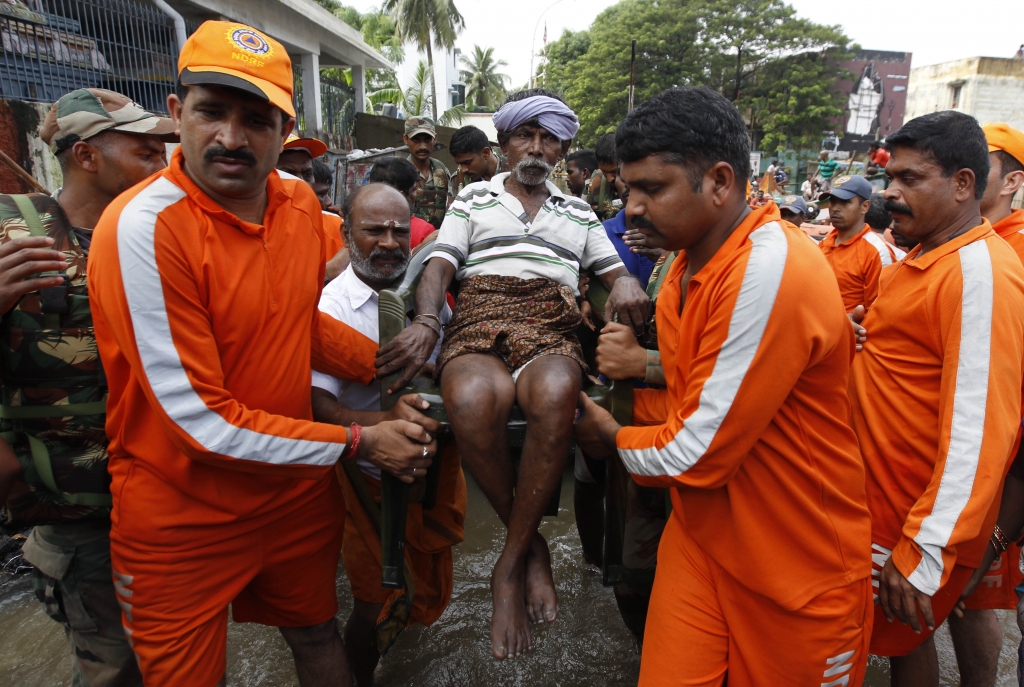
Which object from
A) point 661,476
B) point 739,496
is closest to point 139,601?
point 661,476

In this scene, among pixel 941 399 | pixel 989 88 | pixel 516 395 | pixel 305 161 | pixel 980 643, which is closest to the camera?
pixel 941 399

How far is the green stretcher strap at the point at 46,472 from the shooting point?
6.49 feet

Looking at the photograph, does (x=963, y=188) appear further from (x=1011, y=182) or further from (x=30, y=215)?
(x=30, y=215)

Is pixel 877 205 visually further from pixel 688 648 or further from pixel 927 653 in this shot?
pixel 688 648

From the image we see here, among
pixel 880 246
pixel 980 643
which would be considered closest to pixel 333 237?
pixel 980 643

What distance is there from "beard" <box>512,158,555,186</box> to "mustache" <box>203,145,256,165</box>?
1.10 meters

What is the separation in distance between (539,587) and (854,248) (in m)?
4.19

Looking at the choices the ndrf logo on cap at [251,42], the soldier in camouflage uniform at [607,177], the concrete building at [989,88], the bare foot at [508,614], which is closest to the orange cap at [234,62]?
the ndrf logo on cap at [251,42]

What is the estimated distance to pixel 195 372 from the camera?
1.71 m

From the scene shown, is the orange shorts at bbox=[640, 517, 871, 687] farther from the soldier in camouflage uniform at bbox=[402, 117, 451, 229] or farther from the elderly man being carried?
the soldier in camouflage uniform at bbox=[402, 117, 451, 229]

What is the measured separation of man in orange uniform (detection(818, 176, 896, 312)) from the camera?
15.7 feet

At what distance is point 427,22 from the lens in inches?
1071

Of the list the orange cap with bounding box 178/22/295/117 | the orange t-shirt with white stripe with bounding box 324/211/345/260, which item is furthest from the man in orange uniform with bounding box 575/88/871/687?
the orange t-shirt with white stripe with bounding box 324/211/345/260

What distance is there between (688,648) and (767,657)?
211 mm
